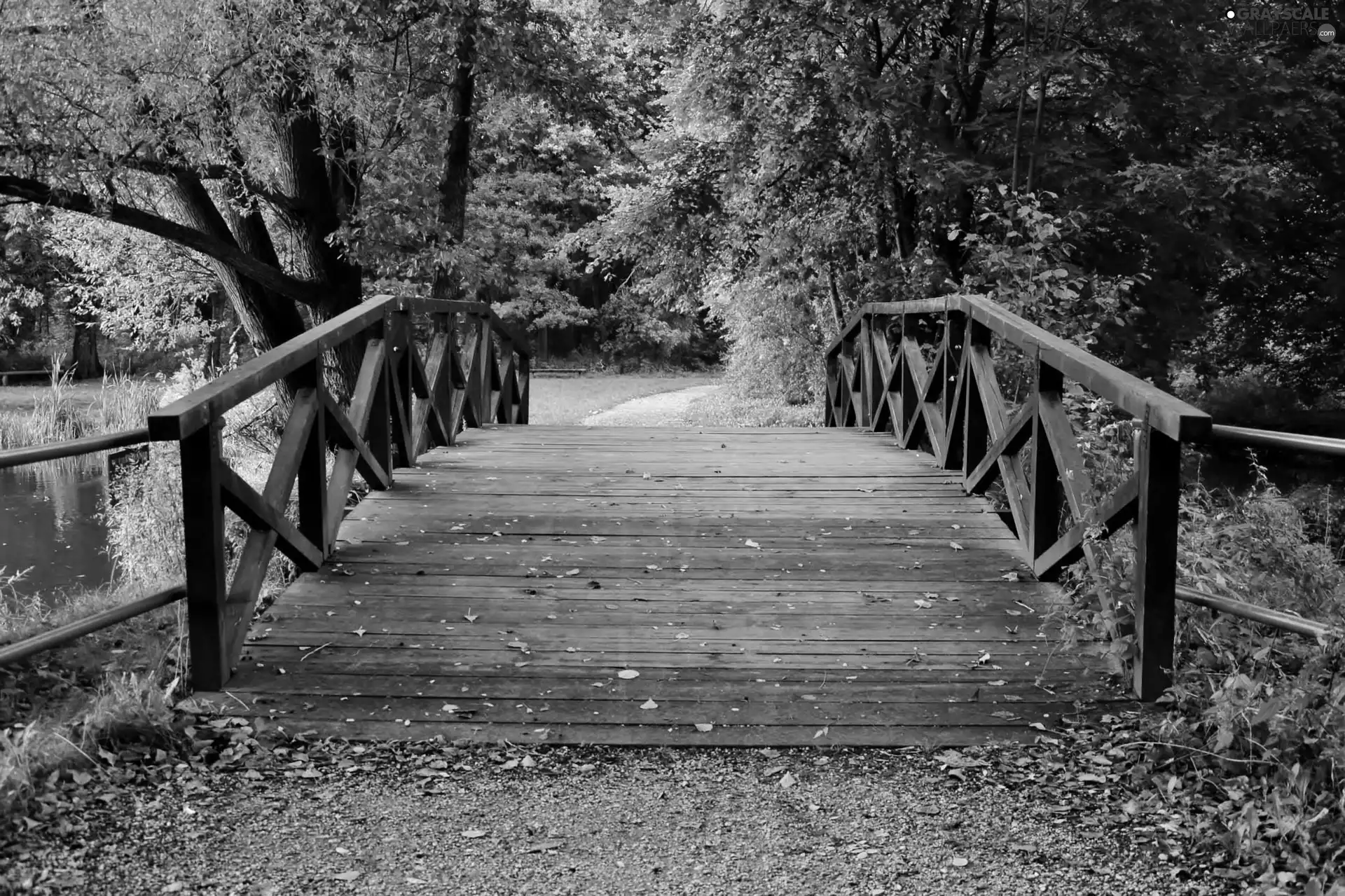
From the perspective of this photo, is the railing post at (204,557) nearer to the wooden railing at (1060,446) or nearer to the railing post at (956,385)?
the wooden railing at (1060,446)

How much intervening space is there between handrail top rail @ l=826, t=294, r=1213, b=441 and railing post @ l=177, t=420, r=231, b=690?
3.04m

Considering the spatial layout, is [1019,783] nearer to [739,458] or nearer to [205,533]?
[205,533]

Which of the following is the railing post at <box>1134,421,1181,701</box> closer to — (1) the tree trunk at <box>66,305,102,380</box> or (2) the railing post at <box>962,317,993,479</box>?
(2) the railing post at <box>962,317,993,479</box>

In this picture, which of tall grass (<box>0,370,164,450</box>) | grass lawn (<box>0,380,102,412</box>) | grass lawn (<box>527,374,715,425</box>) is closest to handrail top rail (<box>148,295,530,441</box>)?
grass lawn (<box>527,374,715,425</box>)

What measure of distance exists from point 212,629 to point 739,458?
14.0ft

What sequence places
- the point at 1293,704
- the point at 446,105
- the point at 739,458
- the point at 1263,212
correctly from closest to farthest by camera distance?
the point at 1293,704 → the point at 739,458 → the point at 1263,212 → the point at 446,105

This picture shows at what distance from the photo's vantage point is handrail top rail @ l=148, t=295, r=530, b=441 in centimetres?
367

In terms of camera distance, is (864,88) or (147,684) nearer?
(147,684)

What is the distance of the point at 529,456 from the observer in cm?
776

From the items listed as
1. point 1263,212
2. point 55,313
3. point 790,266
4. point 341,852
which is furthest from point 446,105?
point 55,313

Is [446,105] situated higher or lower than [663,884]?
higher

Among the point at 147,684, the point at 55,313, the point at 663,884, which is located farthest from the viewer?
the point at 55,313

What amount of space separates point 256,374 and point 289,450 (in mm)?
437

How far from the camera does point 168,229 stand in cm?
986
